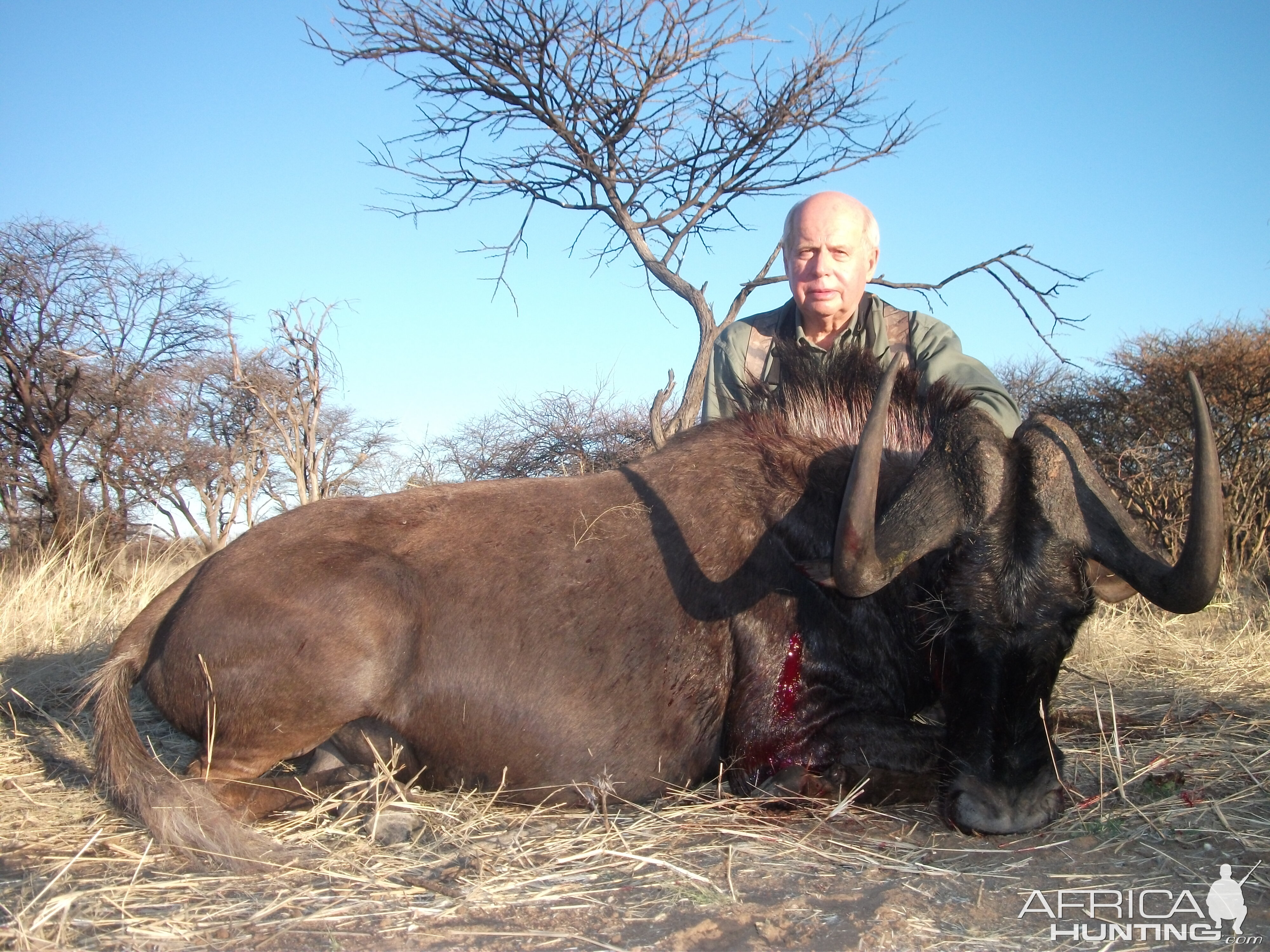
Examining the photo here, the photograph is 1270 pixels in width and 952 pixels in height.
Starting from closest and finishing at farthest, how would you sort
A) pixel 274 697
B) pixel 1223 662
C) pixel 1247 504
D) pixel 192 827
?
pixel 192 827 < pixel 274 697 < pixel 1223 662 < pixel 1247 504

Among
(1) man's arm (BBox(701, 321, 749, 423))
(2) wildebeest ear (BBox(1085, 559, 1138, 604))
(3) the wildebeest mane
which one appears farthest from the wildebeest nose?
(1) man's arm (BBox(701, 321, 749, 423))

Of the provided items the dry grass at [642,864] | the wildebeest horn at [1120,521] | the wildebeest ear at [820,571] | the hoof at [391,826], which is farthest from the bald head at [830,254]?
the hoof at [391,826]

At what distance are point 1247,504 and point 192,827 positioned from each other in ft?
31.9

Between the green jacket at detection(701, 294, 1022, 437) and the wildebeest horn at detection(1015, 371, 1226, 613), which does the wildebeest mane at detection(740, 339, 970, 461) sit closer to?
the green jacket at detection(701, 294, 1022, 437)

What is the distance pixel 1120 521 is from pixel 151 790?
3267 mm

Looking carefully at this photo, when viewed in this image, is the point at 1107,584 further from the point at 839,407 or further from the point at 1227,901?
the point at 839,407

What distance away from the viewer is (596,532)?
144 inches

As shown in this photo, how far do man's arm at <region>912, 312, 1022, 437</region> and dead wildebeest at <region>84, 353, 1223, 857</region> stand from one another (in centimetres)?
46

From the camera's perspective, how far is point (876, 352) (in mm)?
4809

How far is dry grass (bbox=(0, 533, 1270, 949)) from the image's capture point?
2287 millimetres

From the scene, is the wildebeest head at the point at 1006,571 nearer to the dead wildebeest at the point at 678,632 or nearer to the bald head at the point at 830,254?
the dead wildebeest at the point at 678,632

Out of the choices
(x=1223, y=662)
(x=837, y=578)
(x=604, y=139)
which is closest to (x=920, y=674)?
(x=837, y=578)

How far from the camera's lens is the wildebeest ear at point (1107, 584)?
3068mm

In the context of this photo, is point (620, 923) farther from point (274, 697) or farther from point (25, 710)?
point (25, 710)
